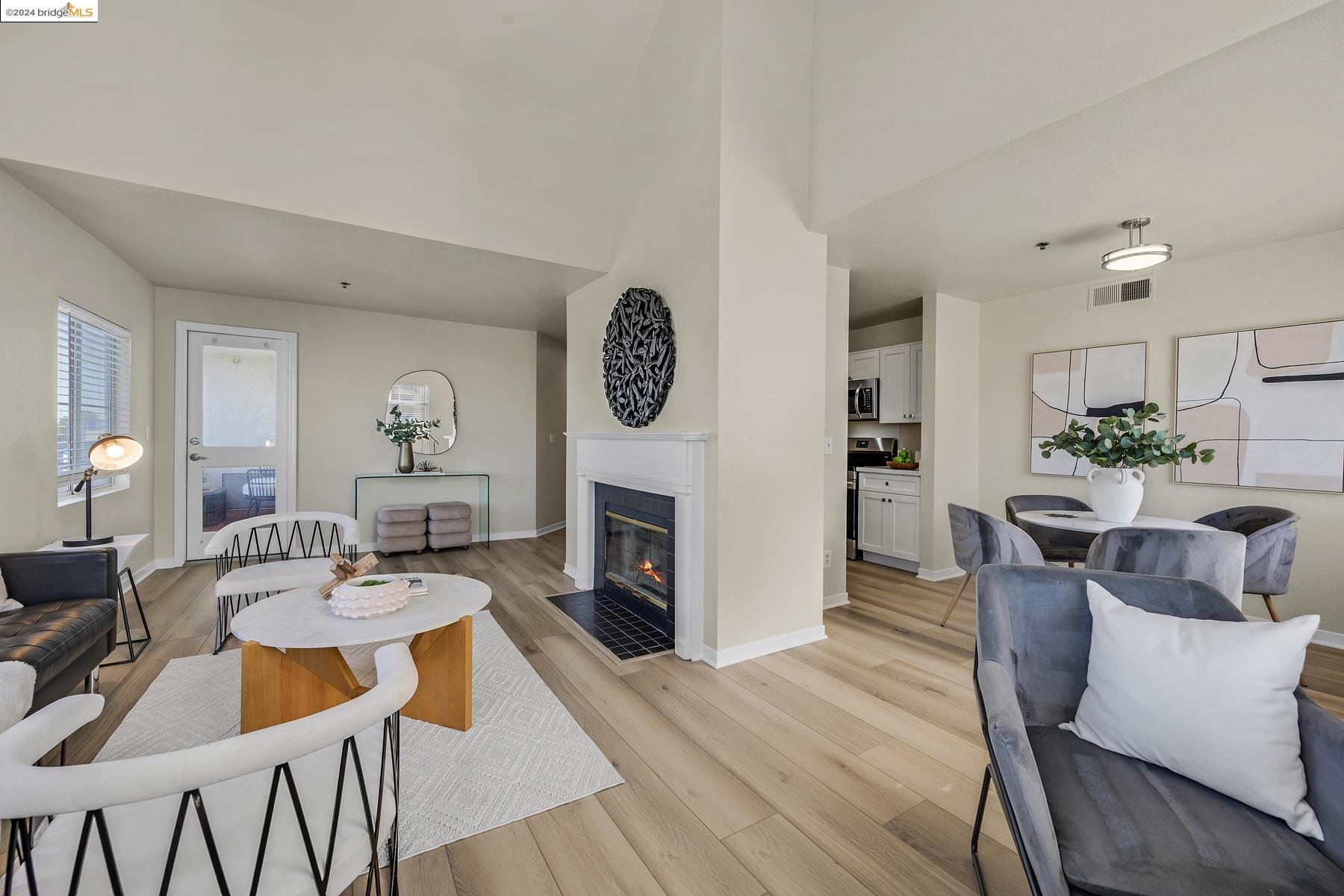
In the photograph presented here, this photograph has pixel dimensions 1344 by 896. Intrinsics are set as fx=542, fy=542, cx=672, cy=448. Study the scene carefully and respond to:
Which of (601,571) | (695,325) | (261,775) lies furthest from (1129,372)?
(261,775)

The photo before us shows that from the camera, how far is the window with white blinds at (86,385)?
10.3ft

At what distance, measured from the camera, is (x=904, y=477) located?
15.6 ft

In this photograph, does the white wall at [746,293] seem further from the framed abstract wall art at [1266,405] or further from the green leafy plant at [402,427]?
the green leafy plant at [402,427]

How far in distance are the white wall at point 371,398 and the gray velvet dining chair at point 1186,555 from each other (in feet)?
17.3

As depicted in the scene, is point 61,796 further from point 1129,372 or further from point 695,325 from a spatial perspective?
point 1129,372

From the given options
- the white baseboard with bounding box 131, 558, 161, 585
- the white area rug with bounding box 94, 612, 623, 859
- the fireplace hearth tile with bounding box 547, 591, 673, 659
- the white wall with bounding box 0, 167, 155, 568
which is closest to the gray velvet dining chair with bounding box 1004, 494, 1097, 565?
the fireplace hearth tile with bounding box 547, 591, 673, 659

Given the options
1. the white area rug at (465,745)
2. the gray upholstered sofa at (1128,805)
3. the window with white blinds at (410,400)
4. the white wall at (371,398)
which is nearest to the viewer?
the gray upholstered sofa at (1128,805)

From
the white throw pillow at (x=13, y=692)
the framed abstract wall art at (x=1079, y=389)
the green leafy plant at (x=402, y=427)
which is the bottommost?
the white throw pillow at (x=13, y=692)

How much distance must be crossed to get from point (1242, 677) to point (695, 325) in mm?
2447

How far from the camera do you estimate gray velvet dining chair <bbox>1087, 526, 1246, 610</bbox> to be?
2176 mm

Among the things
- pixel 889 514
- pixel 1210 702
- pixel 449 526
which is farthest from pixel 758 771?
pixel 449 526

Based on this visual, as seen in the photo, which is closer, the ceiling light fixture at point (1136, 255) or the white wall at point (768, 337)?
the ceiling light fixture at point (1136, 255)

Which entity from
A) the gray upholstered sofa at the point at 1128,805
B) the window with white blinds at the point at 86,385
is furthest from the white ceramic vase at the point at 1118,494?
the window with white blinds at the point at 86,385

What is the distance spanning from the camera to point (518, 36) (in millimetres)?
3359
